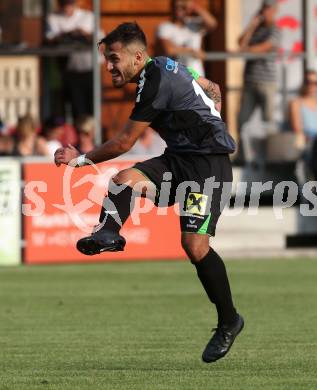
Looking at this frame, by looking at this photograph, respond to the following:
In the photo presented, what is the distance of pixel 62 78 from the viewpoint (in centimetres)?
1938

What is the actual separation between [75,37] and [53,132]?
1.54m

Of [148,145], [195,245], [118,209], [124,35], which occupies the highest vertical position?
[124,35]

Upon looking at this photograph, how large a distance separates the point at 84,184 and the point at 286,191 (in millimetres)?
3510

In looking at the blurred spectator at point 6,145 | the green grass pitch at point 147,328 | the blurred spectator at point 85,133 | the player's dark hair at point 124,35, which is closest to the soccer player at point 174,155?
the player's dark hair at point 124,35

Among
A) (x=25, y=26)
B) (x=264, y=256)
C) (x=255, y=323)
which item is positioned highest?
(x=25, y=26)

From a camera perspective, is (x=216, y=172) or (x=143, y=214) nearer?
(x=216, y=172)

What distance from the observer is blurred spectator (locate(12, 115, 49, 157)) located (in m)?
17.4

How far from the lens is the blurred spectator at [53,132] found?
57.9ft

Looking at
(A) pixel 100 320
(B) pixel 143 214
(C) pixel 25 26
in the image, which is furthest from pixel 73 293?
(C) pixel 25 26

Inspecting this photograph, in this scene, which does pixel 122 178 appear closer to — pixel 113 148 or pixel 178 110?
pixel 113 148

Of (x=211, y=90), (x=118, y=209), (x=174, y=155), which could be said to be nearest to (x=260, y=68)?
(x=211, y=90)

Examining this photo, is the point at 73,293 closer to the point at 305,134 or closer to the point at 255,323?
the point at 255,323

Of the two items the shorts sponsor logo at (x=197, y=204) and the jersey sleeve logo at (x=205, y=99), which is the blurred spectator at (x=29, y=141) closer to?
the jersey sleeve logo at (x=205, y=99)

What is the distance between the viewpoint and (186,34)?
1866 cm
